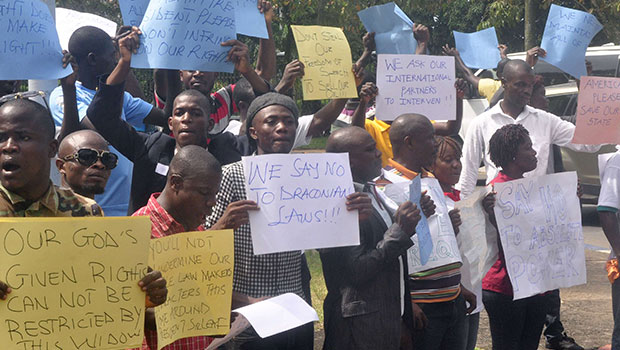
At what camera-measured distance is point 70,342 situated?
251 cm

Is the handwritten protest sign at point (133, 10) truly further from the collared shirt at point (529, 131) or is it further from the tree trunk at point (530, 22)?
the tree trunk at point (530, 22)

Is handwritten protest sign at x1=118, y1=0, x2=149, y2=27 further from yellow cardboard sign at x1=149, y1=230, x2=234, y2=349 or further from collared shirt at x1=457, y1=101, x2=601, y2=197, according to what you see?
collared shirt at x1=457, y1=101, x2=601, y2=197

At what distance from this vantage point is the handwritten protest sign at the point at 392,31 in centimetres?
530

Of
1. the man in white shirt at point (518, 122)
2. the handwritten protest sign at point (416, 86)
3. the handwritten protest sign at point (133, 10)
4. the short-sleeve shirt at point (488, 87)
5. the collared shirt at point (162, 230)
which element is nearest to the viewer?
the collared shirt at point (162, 230)

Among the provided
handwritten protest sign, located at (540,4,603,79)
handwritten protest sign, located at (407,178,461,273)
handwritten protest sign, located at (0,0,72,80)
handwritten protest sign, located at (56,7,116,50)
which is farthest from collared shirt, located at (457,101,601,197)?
handwritten protest sign, located at (0,0,72,80)

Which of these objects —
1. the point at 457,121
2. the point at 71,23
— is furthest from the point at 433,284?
the point at 71,23

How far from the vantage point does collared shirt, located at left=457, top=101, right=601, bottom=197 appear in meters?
5.51

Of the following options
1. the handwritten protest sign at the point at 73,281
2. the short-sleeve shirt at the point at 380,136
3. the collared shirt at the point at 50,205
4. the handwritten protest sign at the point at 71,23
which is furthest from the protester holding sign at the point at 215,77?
the handwritten protest sign at the point at 73,281

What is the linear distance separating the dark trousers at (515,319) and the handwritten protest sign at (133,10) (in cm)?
246

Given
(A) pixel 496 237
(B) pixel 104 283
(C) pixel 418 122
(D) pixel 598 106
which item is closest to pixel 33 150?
(B) pixel 104 283

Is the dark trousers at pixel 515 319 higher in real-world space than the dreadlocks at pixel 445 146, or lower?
lower

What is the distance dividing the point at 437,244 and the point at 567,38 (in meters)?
2.33

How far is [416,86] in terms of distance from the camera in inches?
203

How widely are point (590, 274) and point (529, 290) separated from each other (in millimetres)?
4043
